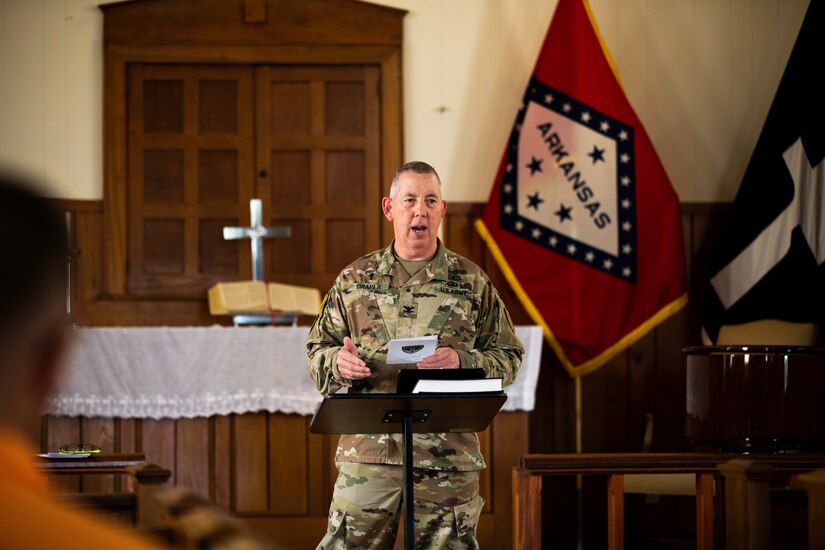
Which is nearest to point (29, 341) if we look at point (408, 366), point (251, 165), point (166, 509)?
point (166, 509)

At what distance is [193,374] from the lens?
5.54 m

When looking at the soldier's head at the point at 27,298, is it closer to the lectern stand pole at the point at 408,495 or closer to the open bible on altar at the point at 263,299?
the lectern stand pole at the point at 408,495

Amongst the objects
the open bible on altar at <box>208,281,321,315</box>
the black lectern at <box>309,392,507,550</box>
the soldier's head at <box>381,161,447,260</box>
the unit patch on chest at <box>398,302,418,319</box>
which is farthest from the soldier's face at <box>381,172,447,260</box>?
the open bible on altar at <box>208,281,321,315</box>

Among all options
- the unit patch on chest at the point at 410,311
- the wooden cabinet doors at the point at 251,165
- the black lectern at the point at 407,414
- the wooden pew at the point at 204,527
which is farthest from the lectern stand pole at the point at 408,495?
the wooden cabinet doors at the point at 251,165

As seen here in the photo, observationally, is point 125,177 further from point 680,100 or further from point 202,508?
point 202,508

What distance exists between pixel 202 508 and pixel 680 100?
19.6ft

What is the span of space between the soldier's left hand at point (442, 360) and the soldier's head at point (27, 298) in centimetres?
214

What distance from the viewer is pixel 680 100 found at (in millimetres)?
7031

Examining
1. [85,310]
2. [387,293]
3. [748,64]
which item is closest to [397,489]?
[387,293]

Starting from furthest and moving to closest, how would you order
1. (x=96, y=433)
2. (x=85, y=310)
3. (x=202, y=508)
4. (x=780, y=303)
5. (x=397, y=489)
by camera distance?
(x=85, y=310) → (x=780, y=303) → (x=96, y=433) → (x=397, y=489) → (x=202, y=508)

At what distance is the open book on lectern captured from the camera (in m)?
2.90

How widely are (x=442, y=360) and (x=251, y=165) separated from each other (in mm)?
4144

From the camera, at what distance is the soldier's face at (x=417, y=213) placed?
3.53m

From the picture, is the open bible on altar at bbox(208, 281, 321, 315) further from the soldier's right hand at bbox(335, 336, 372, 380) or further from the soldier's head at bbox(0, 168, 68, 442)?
the soldier's head at bbox(0, 168, 68, 442)
